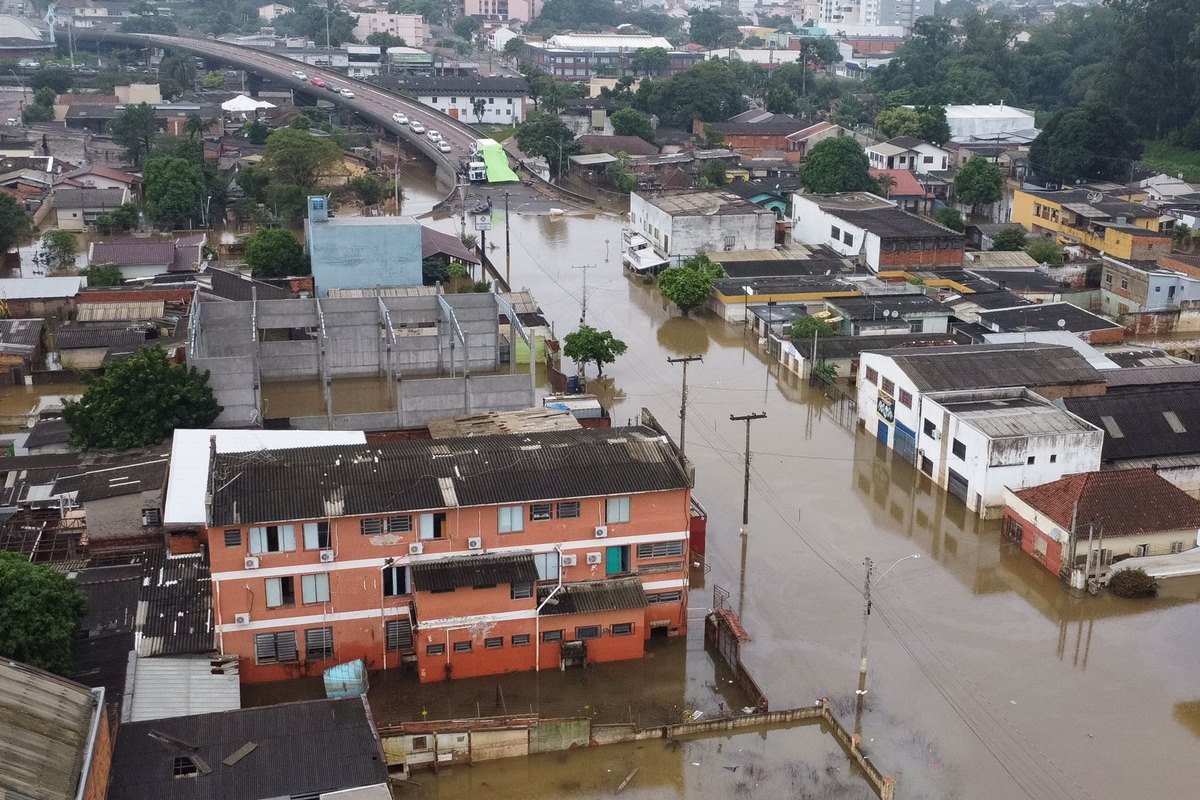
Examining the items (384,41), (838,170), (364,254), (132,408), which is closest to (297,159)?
(364,254)

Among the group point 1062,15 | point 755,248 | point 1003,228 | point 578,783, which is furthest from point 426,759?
point 1062,15

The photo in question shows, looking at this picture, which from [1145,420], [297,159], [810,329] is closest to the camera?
[1145,420]

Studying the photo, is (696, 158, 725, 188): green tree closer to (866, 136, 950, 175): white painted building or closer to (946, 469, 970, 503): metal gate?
(866, 136, 950, 175): white painted building

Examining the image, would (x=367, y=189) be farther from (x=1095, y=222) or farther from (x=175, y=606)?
(x=175, y=606)

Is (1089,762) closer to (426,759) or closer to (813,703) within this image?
(813,703)

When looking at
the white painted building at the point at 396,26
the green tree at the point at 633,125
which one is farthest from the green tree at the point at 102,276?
the white painted building at the point at 396,26
